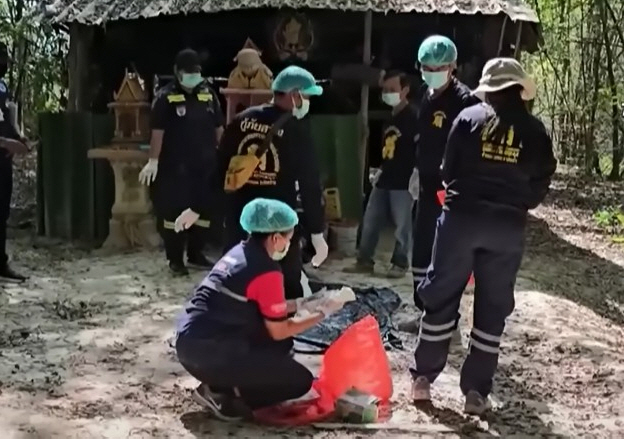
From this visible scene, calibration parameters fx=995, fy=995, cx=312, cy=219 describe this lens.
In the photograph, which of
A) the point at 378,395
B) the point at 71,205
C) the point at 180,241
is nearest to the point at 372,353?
the point at 378,395

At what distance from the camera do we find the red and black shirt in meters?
4.27


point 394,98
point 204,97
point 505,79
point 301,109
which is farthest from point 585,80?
point 505,79

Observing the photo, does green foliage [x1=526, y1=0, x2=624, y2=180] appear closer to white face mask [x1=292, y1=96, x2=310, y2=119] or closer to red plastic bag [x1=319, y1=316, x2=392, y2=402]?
white face mask [x1=292, y1=96, x2=310, y2=119]

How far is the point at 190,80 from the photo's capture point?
7582mm

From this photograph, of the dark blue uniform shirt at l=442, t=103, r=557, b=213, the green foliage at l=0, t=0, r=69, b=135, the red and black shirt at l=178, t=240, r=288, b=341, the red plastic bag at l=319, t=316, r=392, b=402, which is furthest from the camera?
the green foliage at l=0, t=0, r=69, b=135

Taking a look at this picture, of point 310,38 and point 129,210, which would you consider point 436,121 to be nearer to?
point 129,210

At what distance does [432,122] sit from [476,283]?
1.19m

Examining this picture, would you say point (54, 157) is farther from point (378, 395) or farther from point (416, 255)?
point (378, 395)

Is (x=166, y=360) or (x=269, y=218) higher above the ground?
(x=269, y=218)

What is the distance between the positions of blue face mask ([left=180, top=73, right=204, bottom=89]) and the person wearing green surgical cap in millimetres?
2521

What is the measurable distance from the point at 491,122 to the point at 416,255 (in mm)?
1377

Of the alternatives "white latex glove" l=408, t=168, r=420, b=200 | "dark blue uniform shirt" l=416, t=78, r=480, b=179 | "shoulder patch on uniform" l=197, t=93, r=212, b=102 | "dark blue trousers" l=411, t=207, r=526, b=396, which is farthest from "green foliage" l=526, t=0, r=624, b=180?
"dark blue trousers" l=411, t=207, r=526, b=396

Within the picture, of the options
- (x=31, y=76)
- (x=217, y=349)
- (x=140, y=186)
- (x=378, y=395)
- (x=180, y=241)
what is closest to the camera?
(x=217, y=349)

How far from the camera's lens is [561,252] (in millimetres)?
10117
